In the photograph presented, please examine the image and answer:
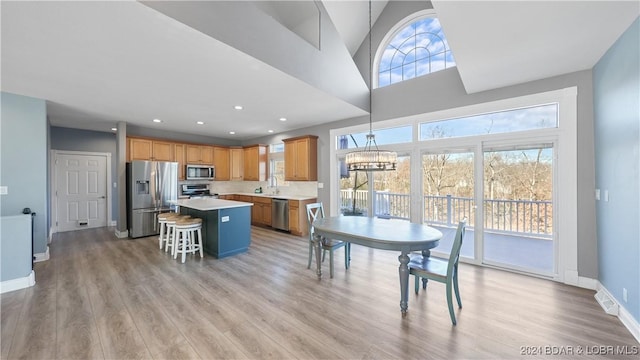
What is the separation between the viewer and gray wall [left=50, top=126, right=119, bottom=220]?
5.78 meters

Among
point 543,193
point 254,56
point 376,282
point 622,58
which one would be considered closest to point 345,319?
point 376,282

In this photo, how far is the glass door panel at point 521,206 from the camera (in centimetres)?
331

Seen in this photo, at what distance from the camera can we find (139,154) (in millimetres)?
5793

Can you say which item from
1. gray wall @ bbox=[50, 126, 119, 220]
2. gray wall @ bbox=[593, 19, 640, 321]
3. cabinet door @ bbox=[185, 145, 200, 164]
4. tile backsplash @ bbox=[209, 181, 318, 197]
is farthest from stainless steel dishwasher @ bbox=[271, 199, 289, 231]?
gray wall @ bbox=[593, 19, 640, 321]

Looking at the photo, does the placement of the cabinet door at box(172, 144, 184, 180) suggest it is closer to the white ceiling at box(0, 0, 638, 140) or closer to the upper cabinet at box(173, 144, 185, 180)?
the upper cabinet at box(173, 144, 185, 180)

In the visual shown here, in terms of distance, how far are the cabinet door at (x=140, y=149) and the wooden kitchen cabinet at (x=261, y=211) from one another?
272 centimetres

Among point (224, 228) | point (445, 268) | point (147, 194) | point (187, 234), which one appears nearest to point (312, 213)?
point (224, 228)

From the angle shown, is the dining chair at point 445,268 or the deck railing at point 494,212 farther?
the deck railing at point 494,212

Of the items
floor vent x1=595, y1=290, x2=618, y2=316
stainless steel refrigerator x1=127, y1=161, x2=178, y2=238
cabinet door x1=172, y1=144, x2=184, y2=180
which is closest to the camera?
floor vent x1=595, y1=290, x2=618, y2=316

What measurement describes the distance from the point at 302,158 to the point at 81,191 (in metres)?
5.58

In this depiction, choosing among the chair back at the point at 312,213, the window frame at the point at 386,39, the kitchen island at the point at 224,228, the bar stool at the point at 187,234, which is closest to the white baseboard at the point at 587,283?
the chair back at the point at 312,213

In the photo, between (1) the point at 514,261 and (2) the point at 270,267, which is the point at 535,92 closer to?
(1) the point at 514,261

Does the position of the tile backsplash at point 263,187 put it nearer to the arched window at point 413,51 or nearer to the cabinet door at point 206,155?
the cabinet door at point 206,155

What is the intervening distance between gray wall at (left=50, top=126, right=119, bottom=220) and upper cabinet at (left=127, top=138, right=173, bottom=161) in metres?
0.85
